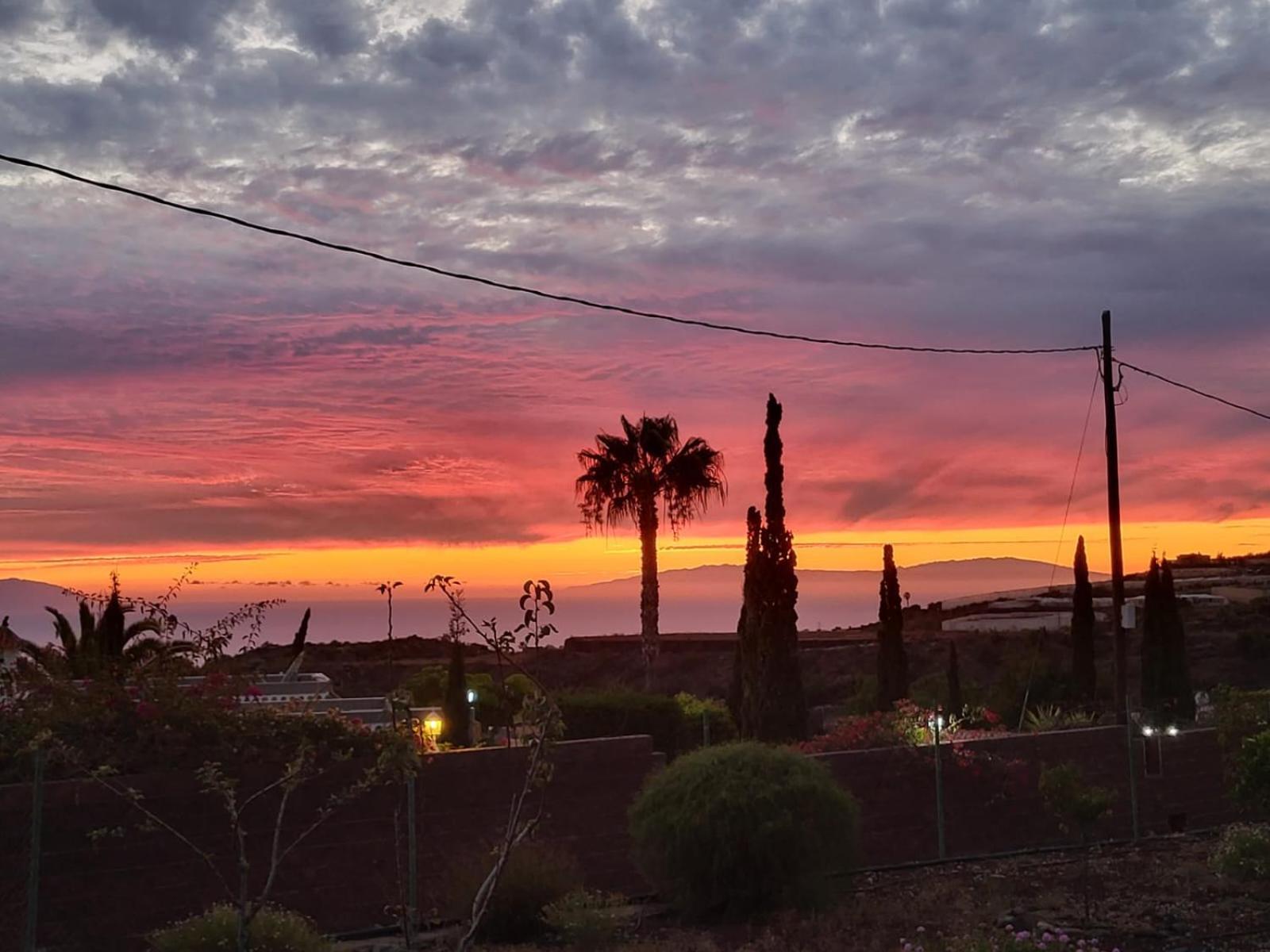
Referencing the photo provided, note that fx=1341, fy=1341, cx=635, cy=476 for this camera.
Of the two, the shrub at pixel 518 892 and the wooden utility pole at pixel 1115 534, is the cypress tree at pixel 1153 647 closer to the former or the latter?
the wooden utility pole at pixel 1115 534

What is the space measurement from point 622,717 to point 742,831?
42.1 feet

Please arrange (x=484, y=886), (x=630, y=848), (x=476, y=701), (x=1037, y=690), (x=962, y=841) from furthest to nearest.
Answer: (x=1037, y=690), (x=476, y=701), (x=962, y=841), (x=630, y=848), (x=484, y=886)

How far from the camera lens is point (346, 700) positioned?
70.4 ft

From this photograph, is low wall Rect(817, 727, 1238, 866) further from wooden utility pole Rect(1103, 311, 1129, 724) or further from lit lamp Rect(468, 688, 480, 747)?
lit lamp Rect(468, 688, 480, 747)

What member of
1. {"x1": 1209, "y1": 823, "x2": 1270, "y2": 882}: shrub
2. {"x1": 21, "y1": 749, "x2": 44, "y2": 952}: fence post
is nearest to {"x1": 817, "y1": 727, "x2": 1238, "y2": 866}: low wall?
{"x1": 1209, "y1": 823, "x2": 1270, "y2": 882}: shrub

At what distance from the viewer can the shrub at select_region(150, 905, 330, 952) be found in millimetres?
10555

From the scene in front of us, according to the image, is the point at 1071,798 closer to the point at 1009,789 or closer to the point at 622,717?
the point at 1009,789

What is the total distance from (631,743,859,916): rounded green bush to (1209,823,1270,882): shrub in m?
4.22

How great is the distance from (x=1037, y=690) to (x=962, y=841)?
25621 millimetres

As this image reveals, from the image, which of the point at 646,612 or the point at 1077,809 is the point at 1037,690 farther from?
the point at 1077,809

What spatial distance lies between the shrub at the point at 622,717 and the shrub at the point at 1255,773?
38.0ft

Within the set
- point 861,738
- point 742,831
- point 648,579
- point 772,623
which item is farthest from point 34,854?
point 648,579

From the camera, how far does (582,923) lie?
38.1 ft

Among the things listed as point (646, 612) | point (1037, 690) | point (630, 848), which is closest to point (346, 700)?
point (630, 848)
